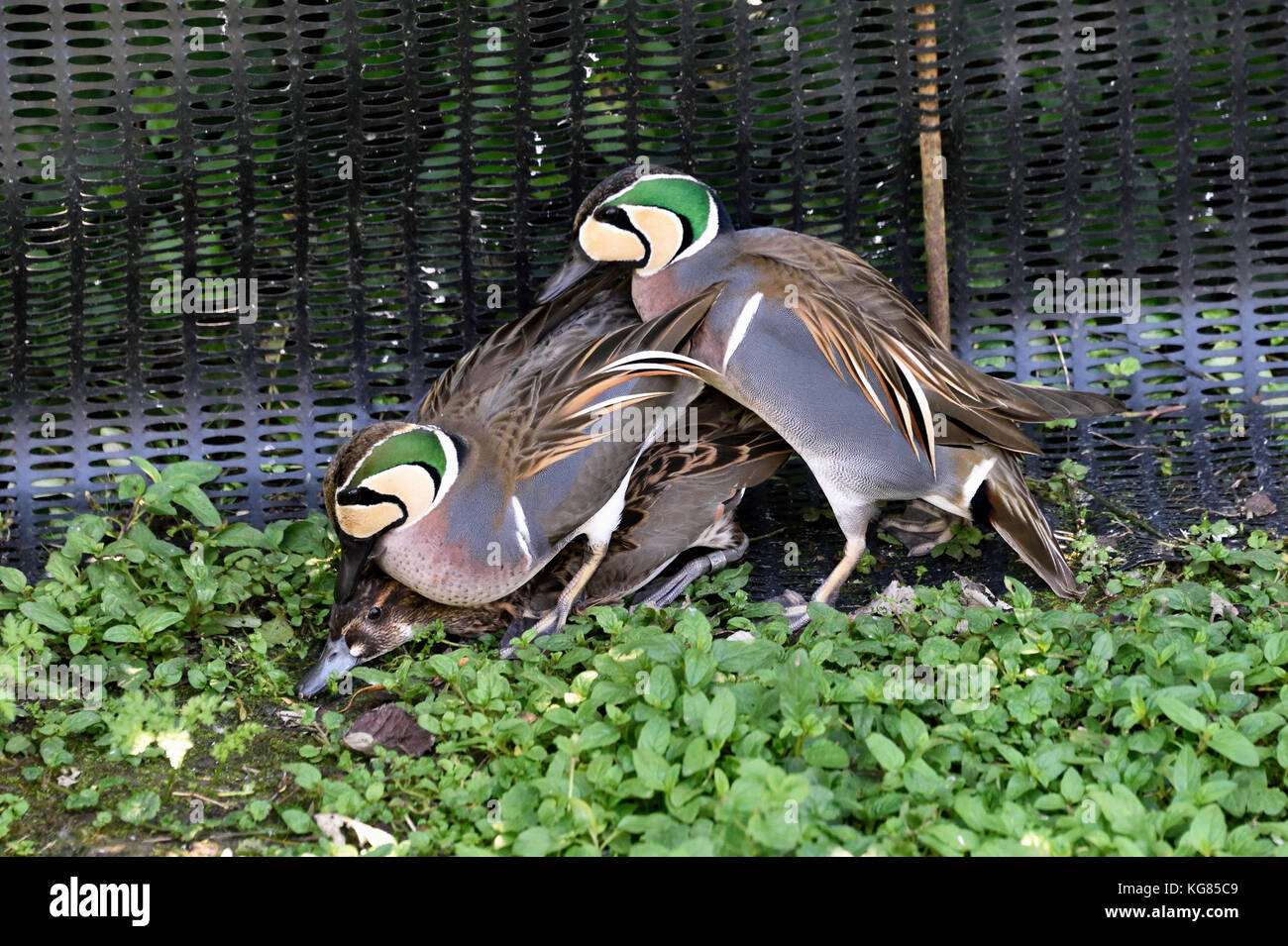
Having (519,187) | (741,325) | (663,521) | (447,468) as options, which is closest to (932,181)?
(741,325)

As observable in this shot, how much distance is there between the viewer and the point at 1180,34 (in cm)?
461

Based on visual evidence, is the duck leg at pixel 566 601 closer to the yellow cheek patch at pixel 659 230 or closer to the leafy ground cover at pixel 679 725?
the leafy ground cover at pixel 679 725

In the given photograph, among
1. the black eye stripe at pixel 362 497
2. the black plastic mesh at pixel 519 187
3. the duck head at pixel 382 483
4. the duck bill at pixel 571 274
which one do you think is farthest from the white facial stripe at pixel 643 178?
the black eye stripe at pixel 362 497

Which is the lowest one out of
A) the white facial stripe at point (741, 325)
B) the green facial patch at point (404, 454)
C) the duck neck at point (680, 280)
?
the green facial patch at point (404, 454)

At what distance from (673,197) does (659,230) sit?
11 cm

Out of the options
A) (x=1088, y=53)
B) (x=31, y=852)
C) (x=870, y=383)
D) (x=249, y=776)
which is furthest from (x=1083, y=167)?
(x=31, y=852)

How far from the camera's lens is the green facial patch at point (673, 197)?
3.91m

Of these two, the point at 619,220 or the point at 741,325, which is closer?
the point at 741,325

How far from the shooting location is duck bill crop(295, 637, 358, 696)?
368cm

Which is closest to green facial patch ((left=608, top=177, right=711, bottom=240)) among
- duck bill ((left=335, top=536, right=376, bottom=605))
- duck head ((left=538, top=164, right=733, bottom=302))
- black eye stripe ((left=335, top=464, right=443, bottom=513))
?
duck head ((left=538, top=164, right=733, bottom=302))

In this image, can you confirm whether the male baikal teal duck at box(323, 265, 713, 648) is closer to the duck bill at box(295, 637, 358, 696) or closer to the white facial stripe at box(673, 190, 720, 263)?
the duck bill at box(295, 637, 358, 696)

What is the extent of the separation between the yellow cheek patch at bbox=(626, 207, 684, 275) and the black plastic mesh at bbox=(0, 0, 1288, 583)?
714mm

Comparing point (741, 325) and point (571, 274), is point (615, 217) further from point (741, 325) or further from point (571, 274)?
point (741, 325)

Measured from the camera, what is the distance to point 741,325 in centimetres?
373
